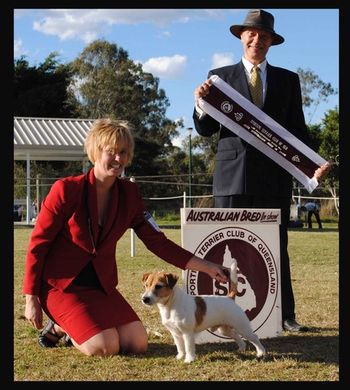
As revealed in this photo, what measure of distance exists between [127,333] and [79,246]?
620 mm

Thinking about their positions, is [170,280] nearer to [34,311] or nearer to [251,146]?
[34,311]

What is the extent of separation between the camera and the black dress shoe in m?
4.77

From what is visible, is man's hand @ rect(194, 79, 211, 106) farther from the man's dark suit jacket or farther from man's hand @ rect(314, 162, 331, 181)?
man's hand @ rect(314, 162, 331, 181)

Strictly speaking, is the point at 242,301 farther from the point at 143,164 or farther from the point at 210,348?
the point at 143,164

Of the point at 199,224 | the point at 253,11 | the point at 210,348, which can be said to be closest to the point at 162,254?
the point at 199,224

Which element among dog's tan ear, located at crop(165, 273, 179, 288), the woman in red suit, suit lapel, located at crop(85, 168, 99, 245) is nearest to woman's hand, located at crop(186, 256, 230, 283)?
the woman in red suit

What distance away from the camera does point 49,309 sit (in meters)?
4.12

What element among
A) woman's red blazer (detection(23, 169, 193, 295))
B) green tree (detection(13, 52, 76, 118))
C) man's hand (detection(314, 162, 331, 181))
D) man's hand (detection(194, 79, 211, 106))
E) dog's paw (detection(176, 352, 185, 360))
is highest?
green tree (detection(13, 52, 76, 118))

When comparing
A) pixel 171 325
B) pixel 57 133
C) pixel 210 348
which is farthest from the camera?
pixel 57 133

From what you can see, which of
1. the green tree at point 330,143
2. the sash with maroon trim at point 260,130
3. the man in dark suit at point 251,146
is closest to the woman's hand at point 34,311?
the man in dark suit at point 251,146

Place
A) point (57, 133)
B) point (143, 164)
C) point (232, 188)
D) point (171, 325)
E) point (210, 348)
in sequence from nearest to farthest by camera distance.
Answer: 1. point (171, 325)
2. point (210, 348)
3. point (232, 188)
4. point (57, 133)
5. point (143, 164)

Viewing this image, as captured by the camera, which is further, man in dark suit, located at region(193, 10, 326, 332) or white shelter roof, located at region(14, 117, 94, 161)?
white shelter roof, located at region(14, 117, 94, 161)

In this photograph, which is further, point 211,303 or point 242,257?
point 242,257

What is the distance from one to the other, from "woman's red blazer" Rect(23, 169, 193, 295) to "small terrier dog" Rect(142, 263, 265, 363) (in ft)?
0.73
